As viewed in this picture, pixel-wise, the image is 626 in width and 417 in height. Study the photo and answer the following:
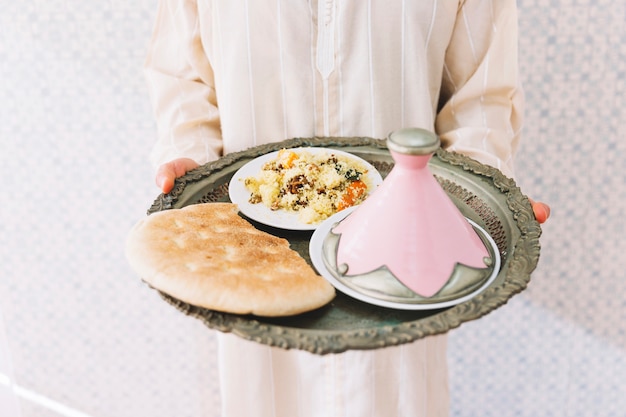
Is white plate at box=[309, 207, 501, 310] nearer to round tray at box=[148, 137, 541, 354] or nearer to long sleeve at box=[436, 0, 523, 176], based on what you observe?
round tray at box=[148, 137, 541, 354]

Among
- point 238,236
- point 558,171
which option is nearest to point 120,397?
point 238,236

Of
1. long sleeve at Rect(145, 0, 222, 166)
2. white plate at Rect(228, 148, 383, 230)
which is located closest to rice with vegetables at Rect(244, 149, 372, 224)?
white plate at Rect(228, 148, 383, 230)

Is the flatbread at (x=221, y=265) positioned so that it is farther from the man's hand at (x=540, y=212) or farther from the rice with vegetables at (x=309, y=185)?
the man's hand at (x=540, y=212)

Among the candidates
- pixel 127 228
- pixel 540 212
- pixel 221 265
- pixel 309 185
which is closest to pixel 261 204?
pixel 309 185

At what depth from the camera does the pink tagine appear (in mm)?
799

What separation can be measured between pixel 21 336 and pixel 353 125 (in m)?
1.41

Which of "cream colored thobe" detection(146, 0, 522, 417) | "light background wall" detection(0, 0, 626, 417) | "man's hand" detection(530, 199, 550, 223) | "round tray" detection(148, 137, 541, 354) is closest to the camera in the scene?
"round tray" detection(148, 137, 541, 354)

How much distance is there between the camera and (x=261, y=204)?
1.04 meters

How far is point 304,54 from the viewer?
122cm

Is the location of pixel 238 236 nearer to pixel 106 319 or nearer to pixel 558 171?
pixel 558 171

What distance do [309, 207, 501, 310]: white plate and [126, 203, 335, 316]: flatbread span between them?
0.06 feet

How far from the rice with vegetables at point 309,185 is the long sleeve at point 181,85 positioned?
0.24 metres

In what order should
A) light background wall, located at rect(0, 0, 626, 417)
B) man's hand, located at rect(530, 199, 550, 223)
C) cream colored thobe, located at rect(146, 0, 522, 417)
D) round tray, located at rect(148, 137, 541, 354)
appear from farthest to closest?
light background wall, located at rect(0, 0, 626, 417)
cream colored thobe, located at rect(146, 0, 522, 417)
man's hand, located at rect(530, 199, 550, 223)
round tray, located at rect(148, 137, 541, 354)

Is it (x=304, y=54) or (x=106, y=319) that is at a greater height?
(x=304, y=54)
